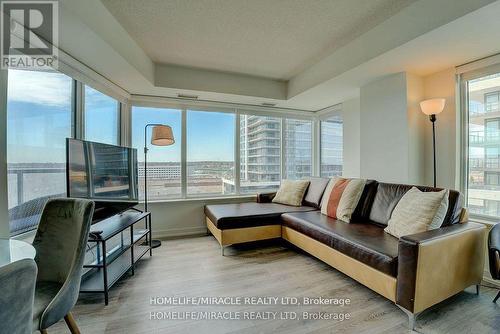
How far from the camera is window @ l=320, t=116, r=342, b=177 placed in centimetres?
422

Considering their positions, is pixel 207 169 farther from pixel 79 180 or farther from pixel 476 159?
pixel 476 159

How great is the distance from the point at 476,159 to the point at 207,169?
137 inches

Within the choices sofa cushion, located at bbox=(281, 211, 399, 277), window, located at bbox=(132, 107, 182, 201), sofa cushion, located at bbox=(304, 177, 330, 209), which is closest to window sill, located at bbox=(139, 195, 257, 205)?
window, located at bbox=(132, 107, 182, 201)

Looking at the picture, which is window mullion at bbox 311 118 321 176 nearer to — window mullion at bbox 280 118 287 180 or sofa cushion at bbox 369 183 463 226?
window mullion at bbox 280 118 287 180

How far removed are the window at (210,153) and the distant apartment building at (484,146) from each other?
10.4 ft

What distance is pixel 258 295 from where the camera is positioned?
6.40 ft

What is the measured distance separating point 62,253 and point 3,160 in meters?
0.86

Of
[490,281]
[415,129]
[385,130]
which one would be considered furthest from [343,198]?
[490,281]

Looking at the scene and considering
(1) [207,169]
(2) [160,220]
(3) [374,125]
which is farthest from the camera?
(1) [207,169]

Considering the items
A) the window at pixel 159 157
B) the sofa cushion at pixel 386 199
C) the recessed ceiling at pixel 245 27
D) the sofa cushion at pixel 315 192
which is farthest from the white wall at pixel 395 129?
the window at pixel 159 157

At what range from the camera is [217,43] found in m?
2.58

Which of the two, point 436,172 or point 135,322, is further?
point 436,172

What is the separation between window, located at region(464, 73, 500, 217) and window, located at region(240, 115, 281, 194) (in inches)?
107

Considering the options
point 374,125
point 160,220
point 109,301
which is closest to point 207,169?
point 160,220
